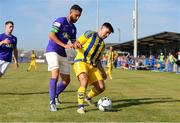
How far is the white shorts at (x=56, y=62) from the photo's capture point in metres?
10.0

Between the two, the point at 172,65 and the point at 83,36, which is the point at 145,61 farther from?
the point at 83,36

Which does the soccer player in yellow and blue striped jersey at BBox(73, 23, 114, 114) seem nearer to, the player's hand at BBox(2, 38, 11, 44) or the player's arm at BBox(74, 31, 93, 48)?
the player's arm at BBox(74, 31, 93, 48)

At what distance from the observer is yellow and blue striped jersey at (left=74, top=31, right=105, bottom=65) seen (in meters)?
9.73

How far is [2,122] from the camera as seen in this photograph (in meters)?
7.81

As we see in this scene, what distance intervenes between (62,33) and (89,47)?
72 centimetres

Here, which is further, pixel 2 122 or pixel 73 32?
pixel 73 32

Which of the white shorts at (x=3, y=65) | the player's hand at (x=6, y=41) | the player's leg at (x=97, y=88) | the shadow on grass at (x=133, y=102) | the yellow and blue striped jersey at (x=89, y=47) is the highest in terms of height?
the player's hand at (x=6, y=41)

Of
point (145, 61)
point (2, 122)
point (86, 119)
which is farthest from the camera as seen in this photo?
point (145, 61)

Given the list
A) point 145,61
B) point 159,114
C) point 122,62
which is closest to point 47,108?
point 159,114

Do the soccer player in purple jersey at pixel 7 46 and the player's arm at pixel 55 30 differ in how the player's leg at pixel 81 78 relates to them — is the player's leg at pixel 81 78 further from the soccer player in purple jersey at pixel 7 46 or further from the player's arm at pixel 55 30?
the soccer player in purple jersey at pixel 7 46

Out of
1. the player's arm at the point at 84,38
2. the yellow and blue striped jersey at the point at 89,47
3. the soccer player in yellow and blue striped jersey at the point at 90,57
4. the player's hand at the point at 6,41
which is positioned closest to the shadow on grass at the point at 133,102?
the soccer player in yellow and blue striped jersey at the point at 90,57

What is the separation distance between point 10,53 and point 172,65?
1111 inches

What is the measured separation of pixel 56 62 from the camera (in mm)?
10008

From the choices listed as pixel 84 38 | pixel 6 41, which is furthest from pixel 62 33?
pixel 6 41
